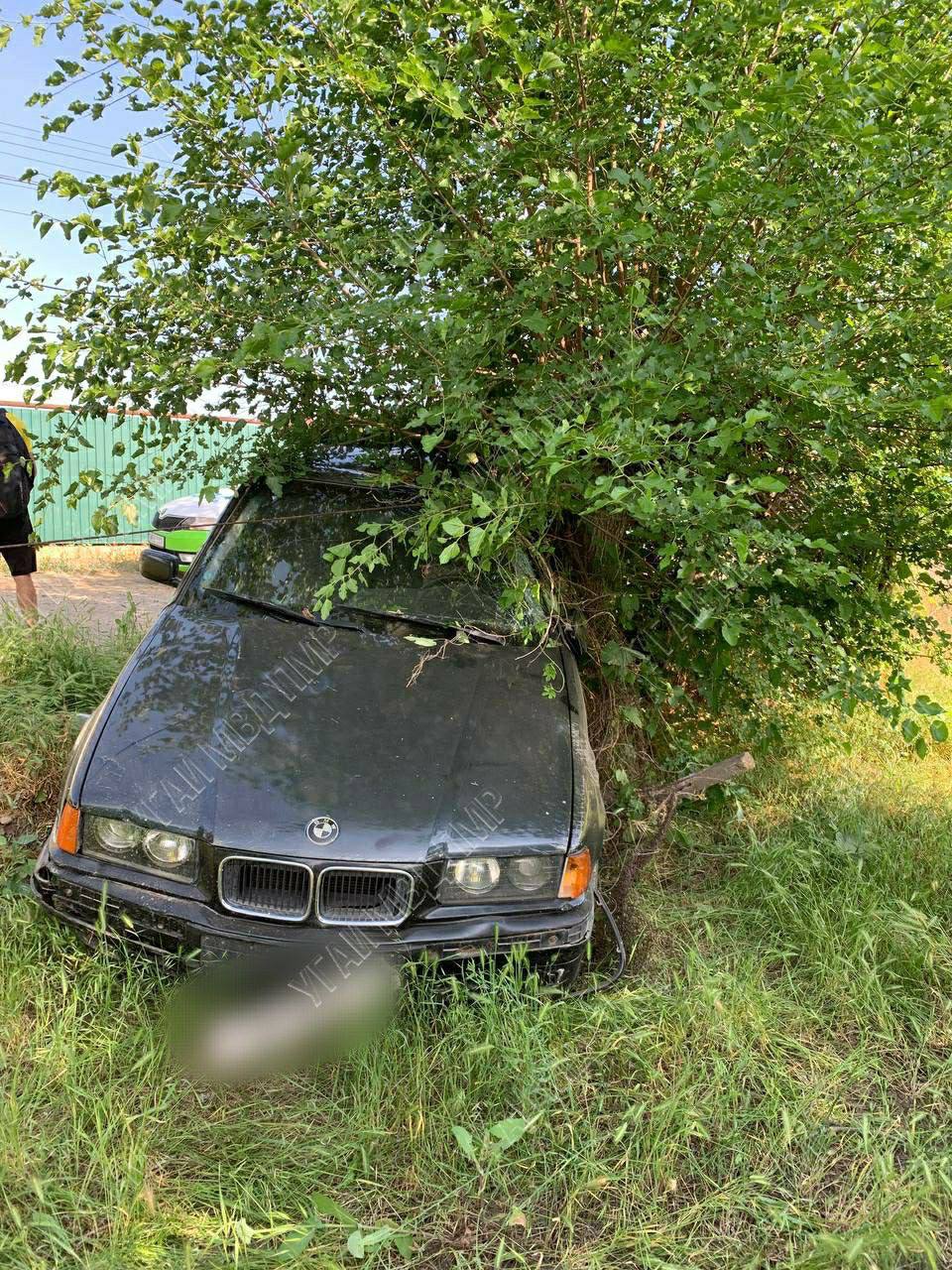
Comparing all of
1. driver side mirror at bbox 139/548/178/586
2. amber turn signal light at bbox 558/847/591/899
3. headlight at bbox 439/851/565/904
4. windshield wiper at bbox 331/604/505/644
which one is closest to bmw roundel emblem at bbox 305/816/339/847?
headlight at bbox 439/851/565/904

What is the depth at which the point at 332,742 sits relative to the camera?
2.60 metres

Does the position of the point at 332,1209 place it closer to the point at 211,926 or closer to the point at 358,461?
the point at 211,926

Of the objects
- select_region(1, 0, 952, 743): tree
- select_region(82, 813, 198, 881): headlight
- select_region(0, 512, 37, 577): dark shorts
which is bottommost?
select_region(0, 512, 37, 577): dark shorts

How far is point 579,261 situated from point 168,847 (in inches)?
91.2

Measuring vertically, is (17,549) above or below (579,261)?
below

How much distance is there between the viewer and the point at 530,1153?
6.88 ft

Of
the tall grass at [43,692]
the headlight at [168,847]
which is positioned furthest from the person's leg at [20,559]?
the headlight at [168,847]

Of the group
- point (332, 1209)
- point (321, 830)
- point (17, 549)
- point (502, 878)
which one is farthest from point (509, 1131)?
point (17, 549)

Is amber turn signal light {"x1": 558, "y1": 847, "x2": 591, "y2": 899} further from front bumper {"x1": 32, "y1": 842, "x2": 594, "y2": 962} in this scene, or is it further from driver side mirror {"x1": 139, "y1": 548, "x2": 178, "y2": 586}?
driver side mirror {"x1": 139, "y1": 548, "x2": 178, "y2": 586}

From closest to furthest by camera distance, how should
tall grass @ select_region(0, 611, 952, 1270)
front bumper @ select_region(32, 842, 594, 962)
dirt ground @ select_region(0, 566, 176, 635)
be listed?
tall grass @ select_region(0, 611, 952, 1270)
front bumper @ select_region(32, 842, 594, 962)
dirt ground @ select_region(0, 566, 176, 635)

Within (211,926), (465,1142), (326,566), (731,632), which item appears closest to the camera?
(465,1142)

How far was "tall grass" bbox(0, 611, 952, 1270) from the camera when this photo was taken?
1871 millimetres

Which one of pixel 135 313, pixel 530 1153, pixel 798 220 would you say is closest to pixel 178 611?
pixel 135 313

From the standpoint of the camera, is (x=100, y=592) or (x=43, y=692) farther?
(x=100, y=592)
